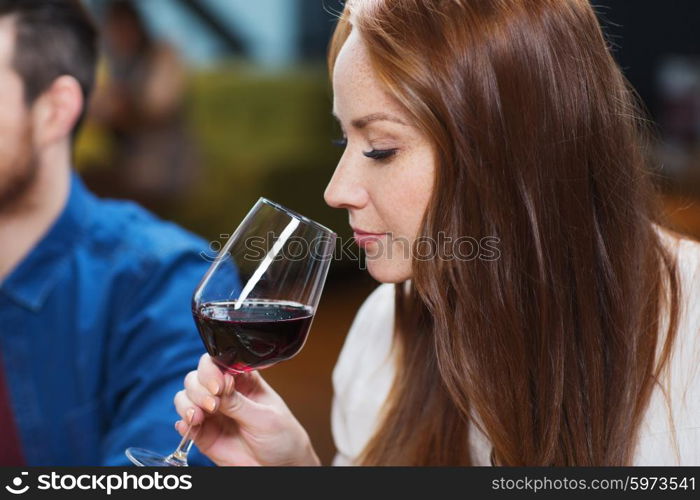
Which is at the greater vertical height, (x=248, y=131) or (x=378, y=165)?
(x=378, y=165)

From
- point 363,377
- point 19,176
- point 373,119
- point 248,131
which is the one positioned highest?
point 373,119

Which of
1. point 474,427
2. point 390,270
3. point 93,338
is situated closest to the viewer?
point 390,270

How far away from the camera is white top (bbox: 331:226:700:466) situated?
1.13 metres

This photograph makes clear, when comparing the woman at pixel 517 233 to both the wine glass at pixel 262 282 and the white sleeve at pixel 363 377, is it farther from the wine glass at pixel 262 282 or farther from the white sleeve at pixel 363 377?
the white sleeve at pixel 363 377

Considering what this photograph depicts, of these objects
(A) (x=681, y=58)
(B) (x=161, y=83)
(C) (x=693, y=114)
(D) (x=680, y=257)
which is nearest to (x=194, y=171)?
(B) (x=161, y=83)

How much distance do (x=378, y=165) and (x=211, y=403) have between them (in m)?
0.36

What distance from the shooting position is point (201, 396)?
1083 mm

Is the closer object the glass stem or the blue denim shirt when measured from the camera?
the glass stem

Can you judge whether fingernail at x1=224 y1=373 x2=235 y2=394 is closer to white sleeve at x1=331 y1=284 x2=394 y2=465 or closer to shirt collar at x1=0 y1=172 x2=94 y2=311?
white sleeve at x1=331 y1=284 x2=394 y2=465

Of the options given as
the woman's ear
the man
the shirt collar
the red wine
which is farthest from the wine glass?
the woman's ear

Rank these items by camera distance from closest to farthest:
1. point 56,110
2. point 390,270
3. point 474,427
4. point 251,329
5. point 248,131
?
point 251,329 → point 390,270 → point 474,427 → point 56,110 → point 248,131

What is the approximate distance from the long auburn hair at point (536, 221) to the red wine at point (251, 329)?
168 mm

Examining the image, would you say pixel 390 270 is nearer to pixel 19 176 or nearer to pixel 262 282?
pixel 262 282

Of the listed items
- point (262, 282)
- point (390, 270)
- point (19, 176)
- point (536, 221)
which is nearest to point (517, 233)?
point (536, 221)
